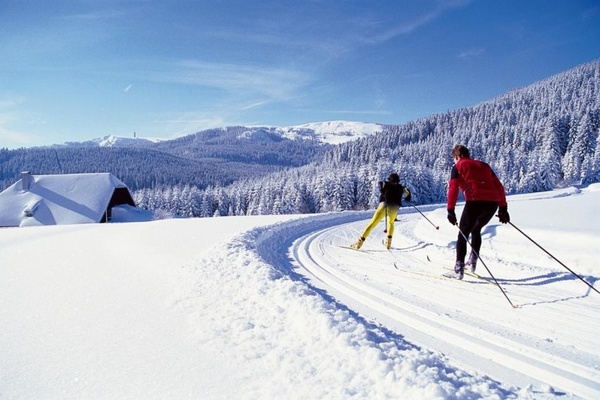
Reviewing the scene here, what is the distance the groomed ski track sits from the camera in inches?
119

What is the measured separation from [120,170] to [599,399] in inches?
7985

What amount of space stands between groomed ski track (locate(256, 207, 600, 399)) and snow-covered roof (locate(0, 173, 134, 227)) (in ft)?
106

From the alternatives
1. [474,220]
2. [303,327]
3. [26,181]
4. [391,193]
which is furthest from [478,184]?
[26,181]

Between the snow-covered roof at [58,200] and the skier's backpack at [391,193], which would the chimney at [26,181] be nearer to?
the snow-covered roof at [58,200]

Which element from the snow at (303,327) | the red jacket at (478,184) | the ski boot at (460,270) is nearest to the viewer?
the snow at (303,327)

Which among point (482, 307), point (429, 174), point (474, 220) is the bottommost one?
point (482, 307)

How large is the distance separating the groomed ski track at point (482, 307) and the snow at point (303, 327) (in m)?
0.02

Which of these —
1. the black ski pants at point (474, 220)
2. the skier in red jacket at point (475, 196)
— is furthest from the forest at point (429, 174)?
the skier in red jacket at point (475, 196)

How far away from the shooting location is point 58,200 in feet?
113

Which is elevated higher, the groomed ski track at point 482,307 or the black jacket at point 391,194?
the black jacket at point 391,194

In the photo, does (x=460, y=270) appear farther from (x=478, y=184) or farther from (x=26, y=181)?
(x=26, y=181)

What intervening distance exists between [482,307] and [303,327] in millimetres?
2581

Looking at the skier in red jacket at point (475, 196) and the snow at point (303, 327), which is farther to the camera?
the skier in red jacket at point (475, 196)

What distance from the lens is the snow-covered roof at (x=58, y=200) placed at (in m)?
32.6
